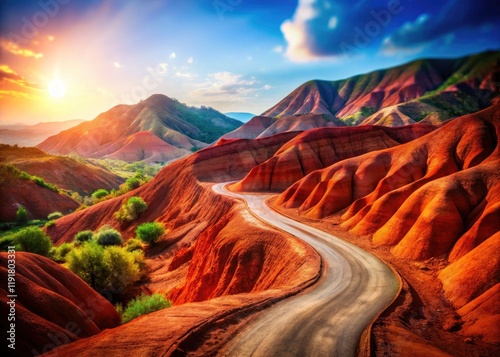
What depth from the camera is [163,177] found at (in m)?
72.2

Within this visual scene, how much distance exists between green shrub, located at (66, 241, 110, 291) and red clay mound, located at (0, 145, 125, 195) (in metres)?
81.4

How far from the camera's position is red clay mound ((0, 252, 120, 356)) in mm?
13180

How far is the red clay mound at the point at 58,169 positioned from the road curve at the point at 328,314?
107 m

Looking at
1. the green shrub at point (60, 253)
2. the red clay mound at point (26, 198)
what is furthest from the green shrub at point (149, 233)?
the red clay mound at point (26, 198)

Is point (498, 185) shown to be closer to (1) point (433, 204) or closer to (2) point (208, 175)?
(1) point (433, 204)

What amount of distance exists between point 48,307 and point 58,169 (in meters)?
106

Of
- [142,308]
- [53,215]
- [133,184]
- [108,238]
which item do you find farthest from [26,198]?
[142,308]

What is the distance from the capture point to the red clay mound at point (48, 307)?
1318 centimetres

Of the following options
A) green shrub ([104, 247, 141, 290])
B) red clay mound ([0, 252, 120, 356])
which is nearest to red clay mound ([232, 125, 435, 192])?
green shrub ([104, 247, 141, 290])

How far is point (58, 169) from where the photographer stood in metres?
102

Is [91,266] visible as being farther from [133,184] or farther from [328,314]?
[133,184]

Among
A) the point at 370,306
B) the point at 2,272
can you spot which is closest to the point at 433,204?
the point at 370,306

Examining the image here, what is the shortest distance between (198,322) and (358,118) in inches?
7034

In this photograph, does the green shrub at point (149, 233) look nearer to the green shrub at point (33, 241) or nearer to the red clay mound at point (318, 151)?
the green shrub at point (33, 241)
